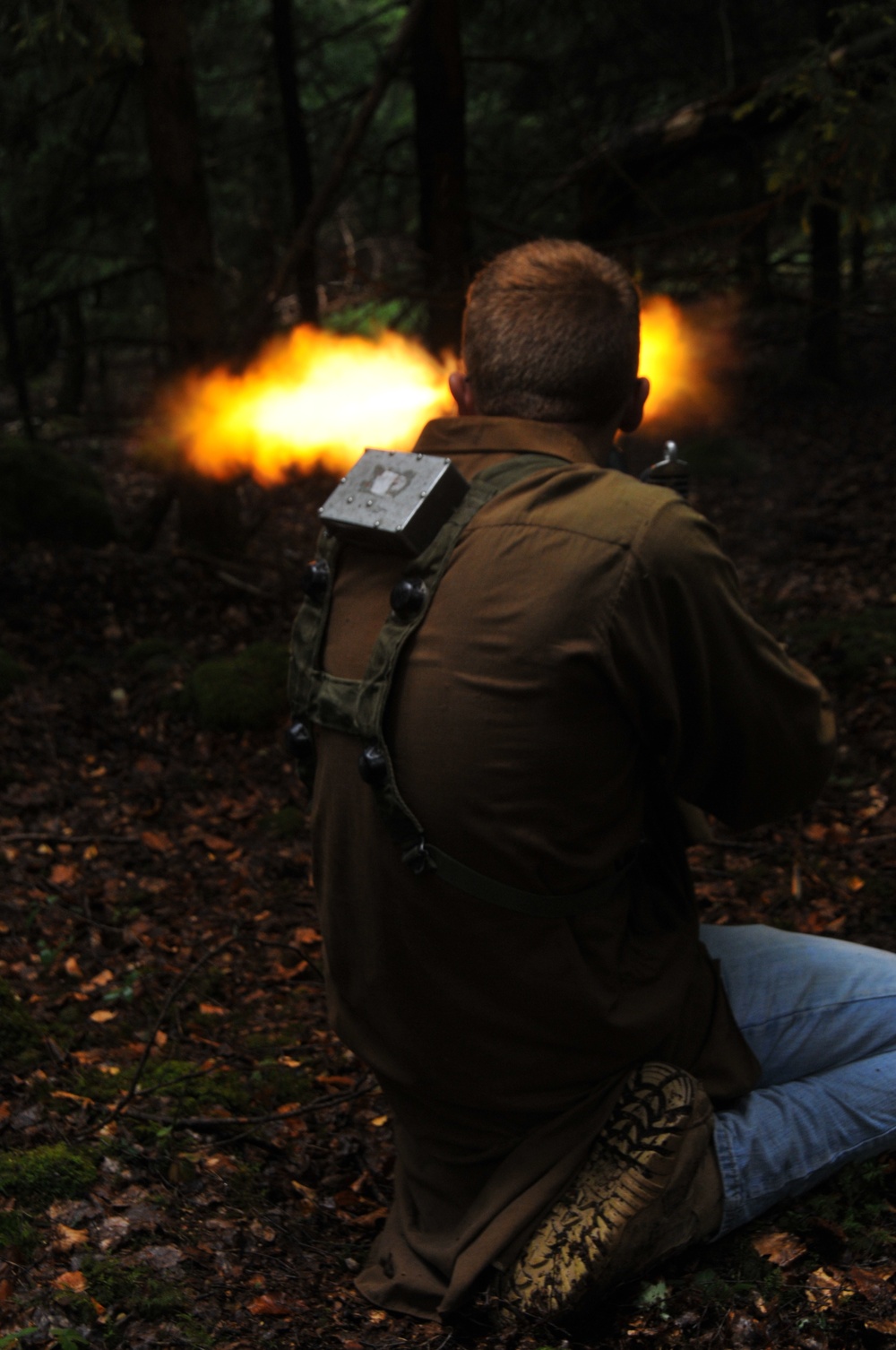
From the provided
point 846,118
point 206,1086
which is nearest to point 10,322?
point 846,118

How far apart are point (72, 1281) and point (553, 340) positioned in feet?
7.68

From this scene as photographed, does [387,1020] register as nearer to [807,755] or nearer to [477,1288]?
[477,1288]

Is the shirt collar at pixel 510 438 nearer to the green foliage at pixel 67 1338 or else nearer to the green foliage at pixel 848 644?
the green foliage at pixel 67 1338

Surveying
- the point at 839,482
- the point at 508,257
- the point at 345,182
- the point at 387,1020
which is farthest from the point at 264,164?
the point at 387,1020

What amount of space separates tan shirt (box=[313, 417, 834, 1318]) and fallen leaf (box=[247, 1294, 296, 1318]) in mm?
229

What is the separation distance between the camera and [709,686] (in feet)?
7.30

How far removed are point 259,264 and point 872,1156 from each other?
14.0 m

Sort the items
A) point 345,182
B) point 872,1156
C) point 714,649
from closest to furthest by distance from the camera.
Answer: point 714,649, point 872,1156, point 345,182

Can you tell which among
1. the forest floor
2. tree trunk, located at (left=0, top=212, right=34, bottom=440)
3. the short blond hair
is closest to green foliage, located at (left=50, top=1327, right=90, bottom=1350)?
the forest floor

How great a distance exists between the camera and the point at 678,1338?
2.27 metres

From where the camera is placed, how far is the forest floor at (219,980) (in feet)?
7.77

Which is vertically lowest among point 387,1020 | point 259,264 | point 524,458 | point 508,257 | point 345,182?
point 387,1020

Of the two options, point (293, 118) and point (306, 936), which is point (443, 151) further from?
point (306, 936)

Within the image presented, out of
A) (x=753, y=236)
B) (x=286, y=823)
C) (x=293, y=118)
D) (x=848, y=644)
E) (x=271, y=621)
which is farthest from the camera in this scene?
(x=753, y=236)
